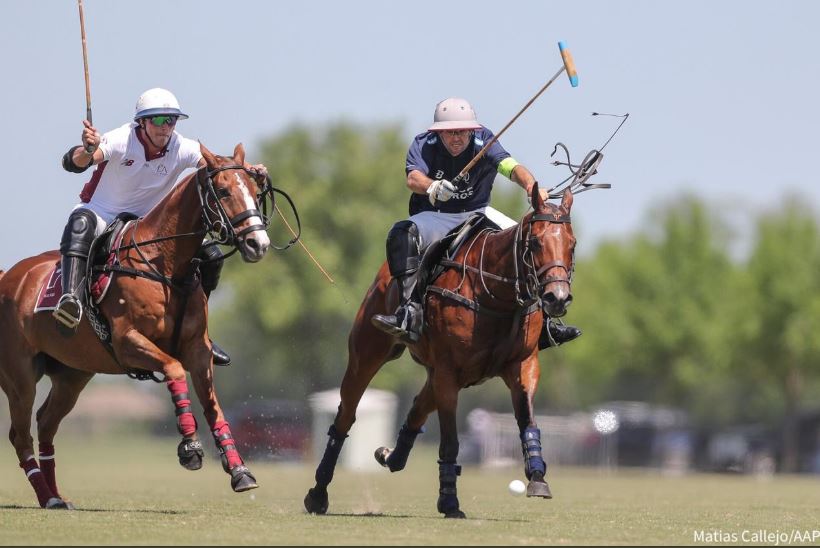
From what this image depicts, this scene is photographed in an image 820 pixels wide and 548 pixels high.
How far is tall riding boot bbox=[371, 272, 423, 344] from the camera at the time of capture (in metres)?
14.1

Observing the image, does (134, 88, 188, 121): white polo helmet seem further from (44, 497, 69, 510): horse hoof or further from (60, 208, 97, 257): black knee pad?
(44, 497, 69, 510): horse hoof

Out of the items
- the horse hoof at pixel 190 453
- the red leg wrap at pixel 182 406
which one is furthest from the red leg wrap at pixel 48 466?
the horse hoof at pixel 190 453

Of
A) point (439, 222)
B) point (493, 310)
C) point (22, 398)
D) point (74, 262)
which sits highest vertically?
point (439, 222)

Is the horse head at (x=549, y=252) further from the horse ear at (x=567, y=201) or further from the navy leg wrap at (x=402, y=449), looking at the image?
the navy leg wrap at (x=402, y=449)

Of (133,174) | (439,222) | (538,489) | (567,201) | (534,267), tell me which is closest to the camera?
(538,489)

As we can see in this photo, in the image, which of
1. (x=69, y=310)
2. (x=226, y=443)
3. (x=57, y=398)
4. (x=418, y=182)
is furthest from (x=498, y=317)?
(x=57, y=398)

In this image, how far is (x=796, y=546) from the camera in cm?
1105

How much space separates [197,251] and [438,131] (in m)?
2.60

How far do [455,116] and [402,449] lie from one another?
3372mm

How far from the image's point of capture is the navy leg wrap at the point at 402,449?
1551 cm

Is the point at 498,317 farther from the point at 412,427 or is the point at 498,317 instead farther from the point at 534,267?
the point at 412,427

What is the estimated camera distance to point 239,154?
14.0 metres

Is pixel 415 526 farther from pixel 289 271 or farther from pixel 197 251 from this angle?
pixel 289 271

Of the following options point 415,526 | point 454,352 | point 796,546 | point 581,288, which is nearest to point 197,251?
point 454,352
